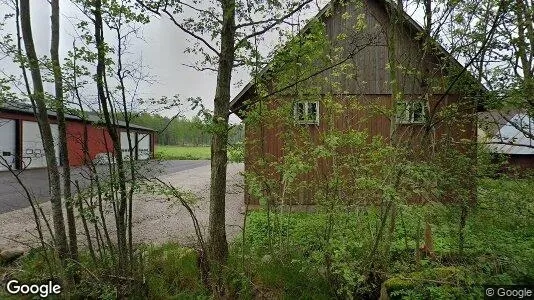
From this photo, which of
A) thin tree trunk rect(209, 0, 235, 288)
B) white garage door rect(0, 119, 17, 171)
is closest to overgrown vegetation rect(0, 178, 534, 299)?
thin tree trunk rect(209, 0, 235, 288)

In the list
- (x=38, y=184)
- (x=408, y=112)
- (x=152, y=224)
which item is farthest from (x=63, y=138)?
(x=38, y=184)

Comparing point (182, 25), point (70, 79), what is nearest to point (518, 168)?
point (182, 25)

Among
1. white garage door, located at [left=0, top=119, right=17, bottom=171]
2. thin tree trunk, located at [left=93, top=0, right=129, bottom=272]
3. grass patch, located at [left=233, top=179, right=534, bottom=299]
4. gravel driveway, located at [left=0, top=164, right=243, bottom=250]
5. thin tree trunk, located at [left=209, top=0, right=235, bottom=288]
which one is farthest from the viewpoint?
white garage door, located at [left=0, top=119, right=17, bottom=171]

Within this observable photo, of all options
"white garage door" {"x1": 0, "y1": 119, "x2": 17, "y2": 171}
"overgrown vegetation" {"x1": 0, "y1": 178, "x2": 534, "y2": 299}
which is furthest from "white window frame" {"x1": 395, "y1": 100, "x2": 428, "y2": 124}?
"white garage door" {"x1": 0, "y1": 119, "x2": 17, "y2": 171}

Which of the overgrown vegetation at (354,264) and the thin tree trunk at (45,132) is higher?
the thin tree trunk at (45,132)

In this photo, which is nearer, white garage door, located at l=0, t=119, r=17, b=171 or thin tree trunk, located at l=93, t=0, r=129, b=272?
thin tree trunk, located at l=93, t=0, r=129, b=272

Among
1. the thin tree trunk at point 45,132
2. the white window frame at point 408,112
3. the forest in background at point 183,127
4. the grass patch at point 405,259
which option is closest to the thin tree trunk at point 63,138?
the thin tree trunk at point 45,132

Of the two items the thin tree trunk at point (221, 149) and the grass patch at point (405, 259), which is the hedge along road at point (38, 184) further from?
the grass patch at point (405, 259)

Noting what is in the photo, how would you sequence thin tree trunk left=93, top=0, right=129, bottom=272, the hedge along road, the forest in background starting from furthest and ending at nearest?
the hedge along road
the forest in background
thin tree trunk left=93, top=0, right=129, bottom=272

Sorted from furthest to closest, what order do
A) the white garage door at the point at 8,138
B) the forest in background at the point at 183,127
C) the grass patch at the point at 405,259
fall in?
the white garage door at the point at 8,138
the forest in background at the point at 183,127
the grass patch at the point at 405,259

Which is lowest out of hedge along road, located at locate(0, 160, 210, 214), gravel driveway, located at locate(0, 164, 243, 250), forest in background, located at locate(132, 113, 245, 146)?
gravel driveway, located at locate(0, 164, 243, 250)

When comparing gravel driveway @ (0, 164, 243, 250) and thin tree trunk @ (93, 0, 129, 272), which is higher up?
thin tree trunk @ (93, 0, 129, 272)

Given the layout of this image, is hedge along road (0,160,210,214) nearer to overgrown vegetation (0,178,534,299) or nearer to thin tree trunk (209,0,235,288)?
thin tree trunk (209,0,235,288)

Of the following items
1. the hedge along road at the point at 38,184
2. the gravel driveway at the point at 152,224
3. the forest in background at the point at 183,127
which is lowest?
the gravel driveway at the point at 152,224
